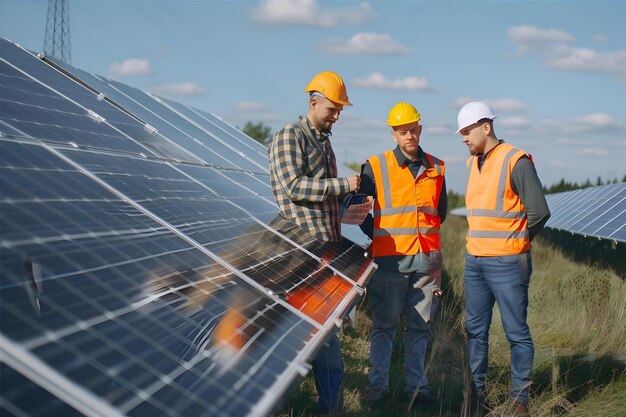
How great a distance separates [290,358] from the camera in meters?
3.17

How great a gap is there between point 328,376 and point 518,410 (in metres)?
1.59

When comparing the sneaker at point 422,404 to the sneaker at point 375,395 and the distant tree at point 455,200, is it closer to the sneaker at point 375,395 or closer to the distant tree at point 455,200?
the sneaker at point 375,395

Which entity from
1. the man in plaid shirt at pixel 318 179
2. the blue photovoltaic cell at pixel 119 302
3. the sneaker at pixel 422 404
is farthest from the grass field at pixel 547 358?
the blue photovoltaic cell at pixel 119 302

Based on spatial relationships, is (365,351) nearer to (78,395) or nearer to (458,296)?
(458,296)

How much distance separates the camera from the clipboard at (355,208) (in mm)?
6156

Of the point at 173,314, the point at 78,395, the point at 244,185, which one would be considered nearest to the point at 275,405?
the point at 173,314

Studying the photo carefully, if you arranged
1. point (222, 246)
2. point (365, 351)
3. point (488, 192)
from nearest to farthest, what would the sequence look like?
point (222, 246) → point (488, 192) → point (365, 351)

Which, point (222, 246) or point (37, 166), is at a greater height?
point (37, 166)

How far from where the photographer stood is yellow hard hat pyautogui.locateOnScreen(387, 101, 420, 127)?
20.6ft

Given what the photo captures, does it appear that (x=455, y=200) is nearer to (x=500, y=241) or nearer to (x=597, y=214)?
(x=597, y=214)

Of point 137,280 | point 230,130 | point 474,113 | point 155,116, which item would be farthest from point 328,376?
point 230,130

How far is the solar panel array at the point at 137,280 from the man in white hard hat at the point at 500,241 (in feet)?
3.14

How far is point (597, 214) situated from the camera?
13.2 meters

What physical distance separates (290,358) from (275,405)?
1.62 ft
